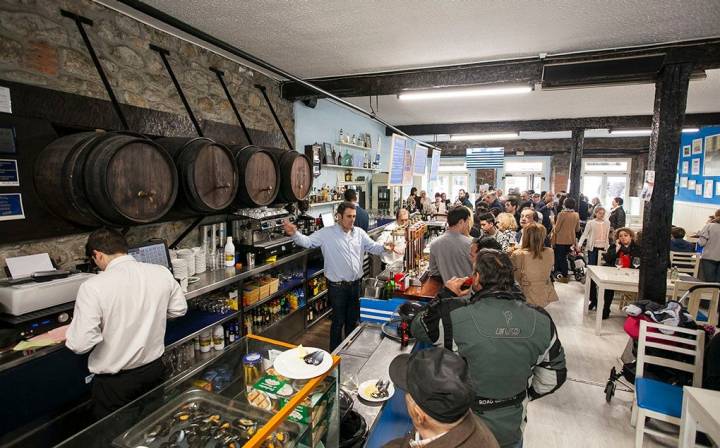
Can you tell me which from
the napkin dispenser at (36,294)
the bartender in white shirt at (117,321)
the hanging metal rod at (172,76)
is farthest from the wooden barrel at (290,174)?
the napkin dispenser at (36,294)

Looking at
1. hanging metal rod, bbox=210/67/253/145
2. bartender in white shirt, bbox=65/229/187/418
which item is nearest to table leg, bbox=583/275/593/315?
hanging metal rod, bbox=210/67/253/145

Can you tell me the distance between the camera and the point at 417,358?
1425mm

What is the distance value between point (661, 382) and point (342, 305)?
10.7 ft

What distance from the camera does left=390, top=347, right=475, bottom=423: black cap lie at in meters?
1.29

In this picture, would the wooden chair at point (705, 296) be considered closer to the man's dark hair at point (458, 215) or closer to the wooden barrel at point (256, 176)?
the man's dark hair at point (458, 215)

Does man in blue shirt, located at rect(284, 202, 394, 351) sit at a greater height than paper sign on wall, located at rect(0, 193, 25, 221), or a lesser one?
lesser

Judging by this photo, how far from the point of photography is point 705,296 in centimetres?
487

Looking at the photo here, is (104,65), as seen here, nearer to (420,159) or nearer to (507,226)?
(507,226)

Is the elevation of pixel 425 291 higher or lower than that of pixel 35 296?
lower

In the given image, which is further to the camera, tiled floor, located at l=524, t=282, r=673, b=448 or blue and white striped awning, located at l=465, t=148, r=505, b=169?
blue and white striped awning, located at l=465, t=148, r=505, b=169

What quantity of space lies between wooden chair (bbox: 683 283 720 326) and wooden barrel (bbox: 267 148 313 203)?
16.0ft

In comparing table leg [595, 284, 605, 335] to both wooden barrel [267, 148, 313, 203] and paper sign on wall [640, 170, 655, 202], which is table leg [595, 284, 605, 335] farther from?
wooden barrel [267, 148, 313, 203]

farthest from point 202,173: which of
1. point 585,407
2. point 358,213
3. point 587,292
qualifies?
point 587,292

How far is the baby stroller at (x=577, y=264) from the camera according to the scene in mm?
8016
